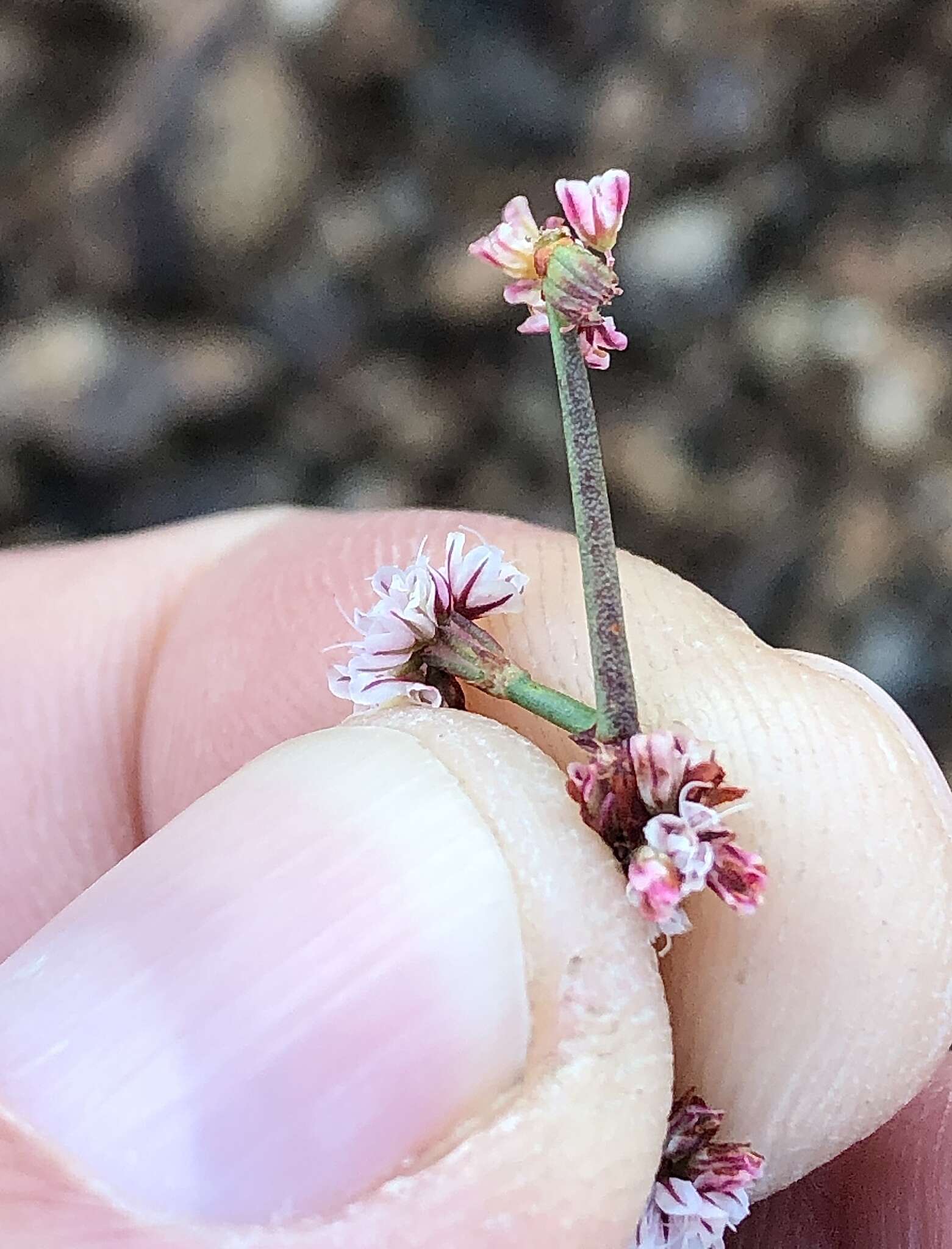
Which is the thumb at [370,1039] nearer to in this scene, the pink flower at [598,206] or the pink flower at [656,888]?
the pink flower at [656,888]

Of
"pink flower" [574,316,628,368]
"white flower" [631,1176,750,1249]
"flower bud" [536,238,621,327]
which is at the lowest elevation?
"white flower" [631,1176,750,1249]

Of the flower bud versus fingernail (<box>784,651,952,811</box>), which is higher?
the flower bud

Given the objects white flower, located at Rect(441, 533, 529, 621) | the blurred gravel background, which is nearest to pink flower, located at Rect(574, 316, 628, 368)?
white flower, located at Rect(441, 533, 529, 621)

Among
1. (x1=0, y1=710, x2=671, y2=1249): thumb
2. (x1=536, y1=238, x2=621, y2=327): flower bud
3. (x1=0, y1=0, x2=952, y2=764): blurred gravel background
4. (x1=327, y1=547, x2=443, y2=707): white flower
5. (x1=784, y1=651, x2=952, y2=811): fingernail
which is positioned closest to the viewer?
(x1=536, y1=238, x2=621, y2=327): flower bud

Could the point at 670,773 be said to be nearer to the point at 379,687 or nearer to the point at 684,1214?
the point at 379,687

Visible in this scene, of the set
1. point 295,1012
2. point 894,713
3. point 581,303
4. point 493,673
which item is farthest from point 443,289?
point 295,1012

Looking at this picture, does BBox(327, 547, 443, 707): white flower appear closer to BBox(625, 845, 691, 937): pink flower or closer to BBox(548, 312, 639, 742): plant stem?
BBox(548, 312, 639, 742): plant stem

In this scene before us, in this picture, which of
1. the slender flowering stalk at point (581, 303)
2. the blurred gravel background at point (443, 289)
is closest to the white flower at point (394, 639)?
the slender flowering stalk at point (581, 303)

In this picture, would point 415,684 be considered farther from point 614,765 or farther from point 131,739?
point 131,739
